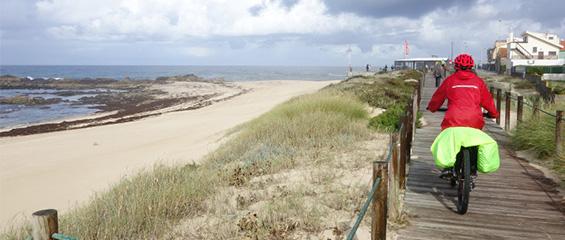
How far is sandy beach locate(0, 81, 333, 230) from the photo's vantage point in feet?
30.6

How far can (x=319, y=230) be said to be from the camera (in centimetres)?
519

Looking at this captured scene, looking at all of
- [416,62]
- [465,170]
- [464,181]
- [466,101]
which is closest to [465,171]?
[465,170]

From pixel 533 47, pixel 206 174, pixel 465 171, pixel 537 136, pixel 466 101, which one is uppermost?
pixel 533 47

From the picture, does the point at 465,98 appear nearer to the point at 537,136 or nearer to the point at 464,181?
the point at 464,181

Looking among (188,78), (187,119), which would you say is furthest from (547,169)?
(188,78)

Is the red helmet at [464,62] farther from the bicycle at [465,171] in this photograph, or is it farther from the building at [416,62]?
the building at [416,62]

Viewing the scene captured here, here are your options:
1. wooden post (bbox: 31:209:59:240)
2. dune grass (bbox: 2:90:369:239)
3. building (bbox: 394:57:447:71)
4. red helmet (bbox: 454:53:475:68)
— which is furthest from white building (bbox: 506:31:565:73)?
wooden post (bbox: 31:209:59:240)

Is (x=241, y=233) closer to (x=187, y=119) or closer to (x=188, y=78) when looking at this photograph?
(x=187, y=119)

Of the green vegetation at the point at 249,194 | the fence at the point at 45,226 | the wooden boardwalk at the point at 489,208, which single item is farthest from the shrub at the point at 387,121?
the fence at the point at 45,226

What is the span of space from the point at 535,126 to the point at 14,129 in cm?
2313

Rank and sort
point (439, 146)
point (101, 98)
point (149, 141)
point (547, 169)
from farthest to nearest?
1. point (101, 98)
2. point (149, 141)
3. point (547, 169)
4. point (439, 146)

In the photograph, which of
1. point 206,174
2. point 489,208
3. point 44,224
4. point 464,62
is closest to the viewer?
point 44,224

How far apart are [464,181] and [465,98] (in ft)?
3.01

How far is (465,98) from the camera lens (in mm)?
4887
